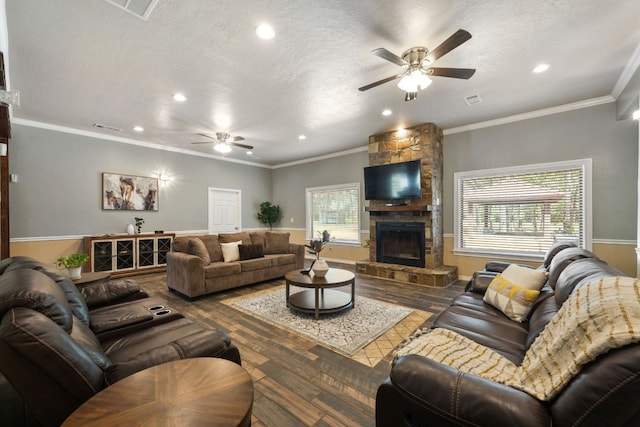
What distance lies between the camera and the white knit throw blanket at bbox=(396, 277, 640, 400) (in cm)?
86

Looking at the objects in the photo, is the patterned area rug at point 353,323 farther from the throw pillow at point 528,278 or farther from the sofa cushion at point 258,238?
the sofa cushion at point 258,238

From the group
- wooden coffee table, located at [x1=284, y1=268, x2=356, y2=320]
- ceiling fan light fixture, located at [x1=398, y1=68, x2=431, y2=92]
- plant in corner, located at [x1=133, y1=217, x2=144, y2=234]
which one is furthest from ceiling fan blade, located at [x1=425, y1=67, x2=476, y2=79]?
plant in corner, located at [x1=133, y1=217, x2=144, y2=234]

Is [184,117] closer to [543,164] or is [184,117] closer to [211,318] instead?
[211,318]

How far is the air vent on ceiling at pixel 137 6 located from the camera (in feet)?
6.57

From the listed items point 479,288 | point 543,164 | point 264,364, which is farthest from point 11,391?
point 543,164

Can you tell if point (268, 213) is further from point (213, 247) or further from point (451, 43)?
point (451, 43)

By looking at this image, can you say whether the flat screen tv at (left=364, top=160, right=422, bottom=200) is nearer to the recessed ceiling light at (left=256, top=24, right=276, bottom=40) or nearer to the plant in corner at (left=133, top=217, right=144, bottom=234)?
the recessed ceiling light at (left=256, top=24, right=276, bottom=40)

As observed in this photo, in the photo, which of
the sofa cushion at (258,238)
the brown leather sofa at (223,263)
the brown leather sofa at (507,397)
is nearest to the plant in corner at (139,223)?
the brown leather sofa at (223,263)

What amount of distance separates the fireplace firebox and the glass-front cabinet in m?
4.59

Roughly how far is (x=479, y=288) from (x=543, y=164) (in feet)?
9.53

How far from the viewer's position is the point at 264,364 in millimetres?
2250

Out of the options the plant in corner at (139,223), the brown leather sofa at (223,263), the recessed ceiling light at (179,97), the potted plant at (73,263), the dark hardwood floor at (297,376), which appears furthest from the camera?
the plant in corner at (139,223)

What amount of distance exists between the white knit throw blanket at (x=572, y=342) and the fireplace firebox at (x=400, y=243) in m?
3.70

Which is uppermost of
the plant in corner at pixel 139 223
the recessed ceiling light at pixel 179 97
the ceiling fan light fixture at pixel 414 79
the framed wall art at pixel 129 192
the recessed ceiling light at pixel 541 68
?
the recessed ceiling light at pixel 179 97
